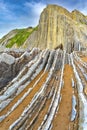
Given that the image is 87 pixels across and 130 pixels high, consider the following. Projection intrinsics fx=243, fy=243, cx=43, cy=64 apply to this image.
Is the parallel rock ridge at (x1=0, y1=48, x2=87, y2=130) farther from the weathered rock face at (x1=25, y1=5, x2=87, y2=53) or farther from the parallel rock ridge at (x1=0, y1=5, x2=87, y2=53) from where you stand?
the weathered rock face at (x1=25, y1=5, x2=87, y2=53)

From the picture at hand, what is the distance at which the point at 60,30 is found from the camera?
75.8m

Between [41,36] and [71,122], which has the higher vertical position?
[41,36]

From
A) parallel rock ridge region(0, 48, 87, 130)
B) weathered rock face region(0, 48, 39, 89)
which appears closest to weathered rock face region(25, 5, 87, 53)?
parallel rock ridge region(0, 48, 87, 130)

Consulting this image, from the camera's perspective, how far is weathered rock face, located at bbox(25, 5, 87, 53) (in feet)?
232

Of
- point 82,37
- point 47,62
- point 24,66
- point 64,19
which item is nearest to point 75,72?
point 47,62

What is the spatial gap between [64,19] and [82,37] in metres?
9.72

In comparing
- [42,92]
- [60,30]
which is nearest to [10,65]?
[42,92]

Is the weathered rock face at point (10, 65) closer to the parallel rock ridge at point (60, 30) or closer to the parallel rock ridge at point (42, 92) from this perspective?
the parallel rock ridge at point (42, 92)

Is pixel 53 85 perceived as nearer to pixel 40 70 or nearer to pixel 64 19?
pixel 40 70

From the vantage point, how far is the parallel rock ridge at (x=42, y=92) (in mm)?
15289

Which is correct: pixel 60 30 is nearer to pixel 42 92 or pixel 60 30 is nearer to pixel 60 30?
pixel 60 30

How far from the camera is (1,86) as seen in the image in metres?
24.6

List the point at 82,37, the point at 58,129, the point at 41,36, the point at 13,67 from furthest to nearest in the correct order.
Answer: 1. the point at 41,36
2. the point at 82,37
3. the point at 13,67
4. the point at 58,129

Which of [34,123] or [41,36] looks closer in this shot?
[34,123]
